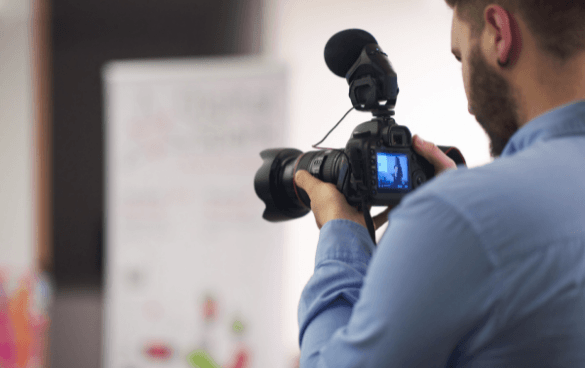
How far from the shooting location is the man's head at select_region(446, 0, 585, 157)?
490 millimetres

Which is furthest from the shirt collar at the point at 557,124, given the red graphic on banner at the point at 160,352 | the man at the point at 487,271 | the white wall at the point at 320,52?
the red graphic on banner at the point at 160,352

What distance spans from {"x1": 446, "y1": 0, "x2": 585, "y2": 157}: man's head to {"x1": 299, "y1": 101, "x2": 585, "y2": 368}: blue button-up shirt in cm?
11

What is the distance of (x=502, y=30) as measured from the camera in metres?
0.51

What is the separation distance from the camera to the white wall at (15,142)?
250 cm

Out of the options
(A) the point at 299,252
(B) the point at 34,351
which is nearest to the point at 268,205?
(A) the point at 299,252

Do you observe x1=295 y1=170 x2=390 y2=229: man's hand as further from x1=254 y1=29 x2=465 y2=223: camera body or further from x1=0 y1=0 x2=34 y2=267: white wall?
x1=0 y1=0 x2=34 y2=267: white wall

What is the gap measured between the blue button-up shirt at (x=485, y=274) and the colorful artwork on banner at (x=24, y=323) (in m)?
2.40

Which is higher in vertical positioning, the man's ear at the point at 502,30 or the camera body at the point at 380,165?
the man's ear at the point at 502,30

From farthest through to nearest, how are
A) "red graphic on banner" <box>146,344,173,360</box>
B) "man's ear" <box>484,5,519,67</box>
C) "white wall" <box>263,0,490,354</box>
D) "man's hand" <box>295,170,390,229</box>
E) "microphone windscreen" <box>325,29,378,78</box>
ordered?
1. "red graphic on banner" <box>146,344,173,360</box>
2. "white wall" <box>263,0,490,354</box>
3. "microphone windscreen" <box>325,29,378,78</box>
4. "man's hand" <box>295,170,390,229</box>
5. "man's ear" <box>484,5,519,67</box>

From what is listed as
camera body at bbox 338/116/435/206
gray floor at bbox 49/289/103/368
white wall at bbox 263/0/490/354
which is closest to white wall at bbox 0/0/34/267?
gray floor at bbox 49/289/103/368

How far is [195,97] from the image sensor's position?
2.02 metres

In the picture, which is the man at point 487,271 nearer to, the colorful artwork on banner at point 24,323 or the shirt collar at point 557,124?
the shirt collar at point 557,124

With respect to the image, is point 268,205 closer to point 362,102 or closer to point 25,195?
point 362,102

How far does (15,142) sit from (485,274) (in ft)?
8.77
